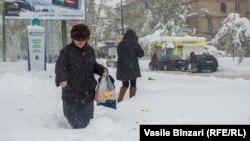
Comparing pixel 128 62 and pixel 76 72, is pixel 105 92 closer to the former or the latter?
pixel 76 72

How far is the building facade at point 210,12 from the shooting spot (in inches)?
2457

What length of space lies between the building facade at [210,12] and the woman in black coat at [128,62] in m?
50.8

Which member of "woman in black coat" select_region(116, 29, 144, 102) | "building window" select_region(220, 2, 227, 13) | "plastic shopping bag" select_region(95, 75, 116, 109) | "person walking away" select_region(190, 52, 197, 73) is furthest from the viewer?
"building window" select_region(220, 2, 227, 13)

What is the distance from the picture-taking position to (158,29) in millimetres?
52125

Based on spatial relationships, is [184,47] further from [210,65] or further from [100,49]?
[100,49]

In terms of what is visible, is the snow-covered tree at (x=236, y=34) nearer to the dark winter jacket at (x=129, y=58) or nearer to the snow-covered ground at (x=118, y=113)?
the snow-covered ground at (x=118, y=113)

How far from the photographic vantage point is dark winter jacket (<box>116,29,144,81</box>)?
31.8ft

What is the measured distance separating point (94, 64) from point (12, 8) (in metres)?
12.4

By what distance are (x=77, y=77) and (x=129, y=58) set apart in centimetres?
291

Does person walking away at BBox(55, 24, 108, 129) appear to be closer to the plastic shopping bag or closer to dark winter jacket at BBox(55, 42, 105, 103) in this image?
dark winter jacket at BBox(55, 42, 105, 103)

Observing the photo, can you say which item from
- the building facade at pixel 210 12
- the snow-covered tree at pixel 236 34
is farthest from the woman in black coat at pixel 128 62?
the building facade at pixel 210 12

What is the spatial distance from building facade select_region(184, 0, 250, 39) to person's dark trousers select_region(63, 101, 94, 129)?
53880 mm

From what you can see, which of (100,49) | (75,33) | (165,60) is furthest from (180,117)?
(100,49)

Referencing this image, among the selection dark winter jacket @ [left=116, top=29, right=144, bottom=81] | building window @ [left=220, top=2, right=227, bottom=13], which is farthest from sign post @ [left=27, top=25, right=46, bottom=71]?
building window @ [left=220, top=2, right=227, bottom=13]
